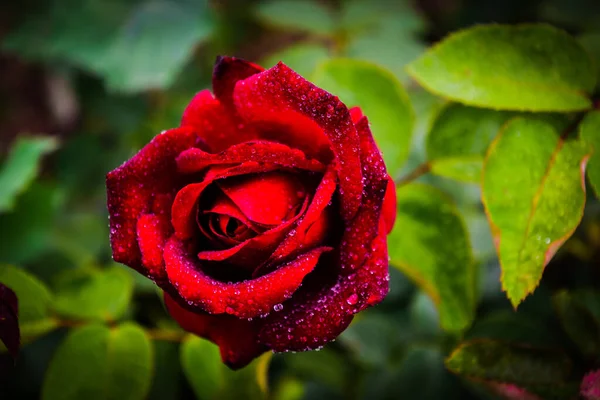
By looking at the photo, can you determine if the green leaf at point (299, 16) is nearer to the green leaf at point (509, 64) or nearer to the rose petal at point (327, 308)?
the green leaf at point (509, 64)

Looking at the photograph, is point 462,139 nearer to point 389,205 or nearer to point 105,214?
point 389,205

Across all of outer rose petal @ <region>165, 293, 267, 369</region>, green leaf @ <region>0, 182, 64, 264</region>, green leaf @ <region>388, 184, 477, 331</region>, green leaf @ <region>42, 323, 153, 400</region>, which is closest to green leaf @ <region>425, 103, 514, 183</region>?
green leaf @ <region>388, 184, 477, 331</region>

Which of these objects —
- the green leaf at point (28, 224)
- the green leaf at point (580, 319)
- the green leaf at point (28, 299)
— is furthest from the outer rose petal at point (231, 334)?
the green leaf at point (28, 224)

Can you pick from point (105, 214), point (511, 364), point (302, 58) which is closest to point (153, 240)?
point (511, 364)

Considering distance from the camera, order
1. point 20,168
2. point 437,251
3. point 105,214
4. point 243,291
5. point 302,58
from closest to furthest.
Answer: point 243,291, point 437,251, point 20,168, point 302,58, point 105,214

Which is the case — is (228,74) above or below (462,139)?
above

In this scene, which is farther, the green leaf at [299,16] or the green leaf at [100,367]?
the green leaf at [299,16]

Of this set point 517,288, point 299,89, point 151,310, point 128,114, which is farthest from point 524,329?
point 128,114
